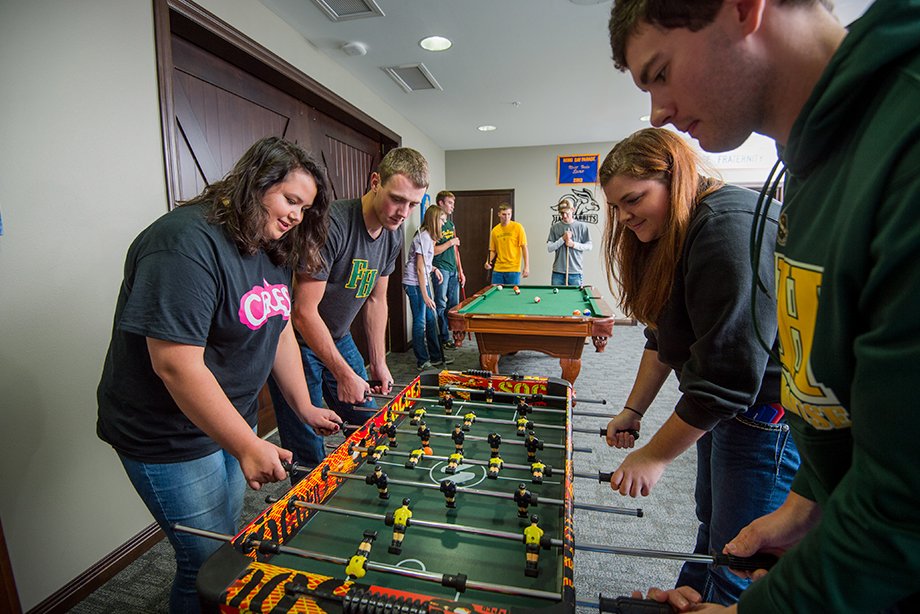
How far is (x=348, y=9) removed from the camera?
8.04ft

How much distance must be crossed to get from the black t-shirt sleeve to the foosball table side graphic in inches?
16.9

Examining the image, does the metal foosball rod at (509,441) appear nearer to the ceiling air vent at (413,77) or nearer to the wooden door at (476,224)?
the ceiling air vent at (413,77)

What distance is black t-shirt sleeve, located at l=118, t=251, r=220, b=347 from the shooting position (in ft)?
3.06

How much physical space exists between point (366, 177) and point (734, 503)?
12.5 feet

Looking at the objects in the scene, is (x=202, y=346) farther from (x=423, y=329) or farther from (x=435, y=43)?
(x=423, y=329)

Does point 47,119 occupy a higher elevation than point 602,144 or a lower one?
lower

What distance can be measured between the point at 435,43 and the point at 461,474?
9.29ft

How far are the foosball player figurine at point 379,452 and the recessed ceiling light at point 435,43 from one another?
2.66 meters

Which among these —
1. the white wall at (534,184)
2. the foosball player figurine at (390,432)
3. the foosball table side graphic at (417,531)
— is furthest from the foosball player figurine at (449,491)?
the white wall at (534,184)

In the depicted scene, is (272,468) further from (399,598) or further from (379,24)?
(379,24)

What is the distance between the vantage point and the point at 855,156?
1.44 ft

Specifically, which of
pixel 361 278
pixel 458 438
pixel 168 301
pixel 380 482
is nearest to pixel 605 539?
pixel 458 438

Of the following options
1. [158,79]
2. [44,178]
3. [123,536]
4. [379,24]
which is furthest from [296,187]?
[379,24]

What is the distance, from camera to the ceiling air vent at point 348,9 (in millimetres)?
2373
